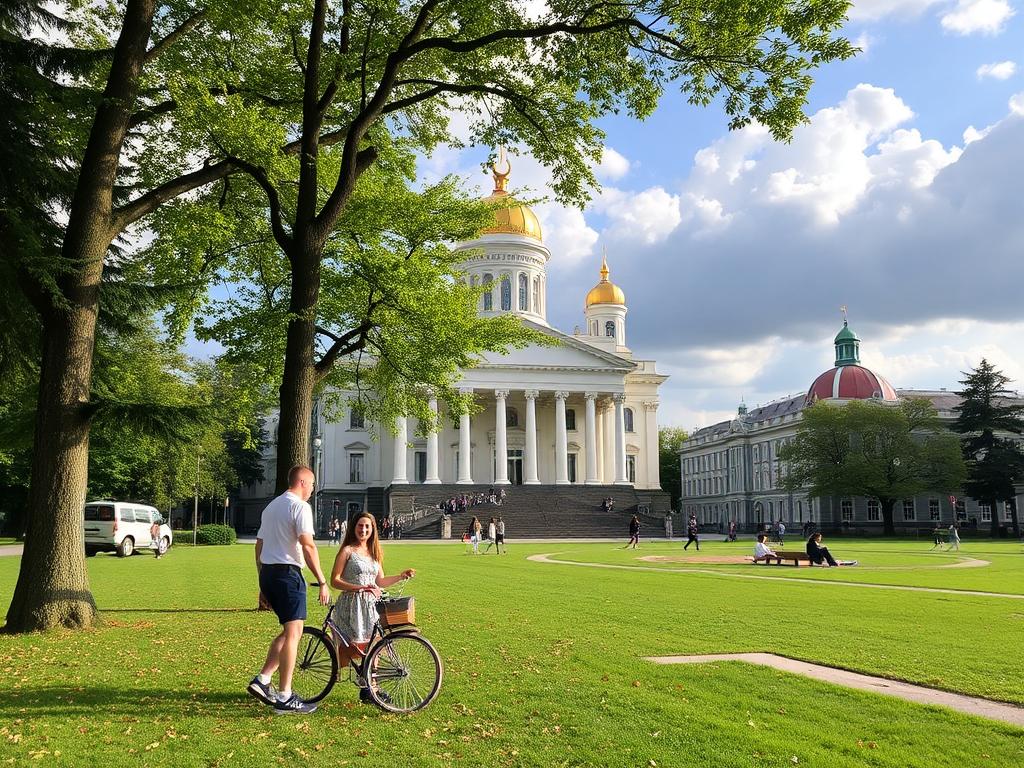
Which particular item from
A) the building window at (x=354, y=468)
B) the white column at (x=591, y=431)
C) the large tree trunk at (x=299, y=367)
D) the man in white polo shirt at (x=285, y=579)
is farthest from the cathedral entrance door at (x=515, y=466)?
the man in white polo shirt at (x=285, y=579)

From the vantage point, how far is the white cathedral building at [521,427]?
67625 mm

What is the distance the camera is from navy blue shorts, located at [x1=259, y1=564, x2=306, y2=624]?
716 cm

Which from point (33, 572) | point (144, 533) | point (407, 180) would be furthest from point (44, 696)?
point (144, 533)

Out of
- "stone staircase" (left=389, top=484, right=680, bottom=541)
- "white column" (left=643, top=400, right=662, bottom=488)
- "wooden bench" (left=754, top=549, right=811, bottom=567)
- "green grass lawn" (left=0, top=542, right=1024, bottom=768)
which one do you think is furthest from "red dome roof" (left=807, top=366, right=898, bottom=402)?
"green grass lawn" (left=0, top=542, right=1024, bottom=768)

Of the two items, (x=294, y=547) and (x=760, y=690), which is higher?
(x=294, y=547)

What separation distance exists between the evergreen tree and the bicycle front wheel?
72.3 meters

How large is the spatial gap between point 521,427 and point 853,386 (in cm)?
3880

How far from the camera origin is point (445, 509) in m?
58.2

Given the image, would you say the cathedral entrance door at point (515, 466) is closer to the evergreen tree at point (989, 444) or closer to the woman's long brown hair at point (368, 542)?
the evergreen tree at point (989, 444)

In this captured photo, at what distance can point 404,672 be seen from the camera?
748 cm

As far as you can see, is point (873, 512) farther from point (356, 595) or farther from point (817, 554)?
point (356, 595)

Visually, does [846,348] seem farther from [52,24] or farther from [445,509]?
[52,24]

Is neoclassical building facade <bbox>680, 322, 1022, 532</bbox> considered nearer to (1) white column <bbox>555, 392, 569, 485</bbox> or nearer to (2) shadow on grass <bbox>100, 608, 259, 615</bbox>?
(1) white column <bbox>555, 392, 569, 485</bbox>

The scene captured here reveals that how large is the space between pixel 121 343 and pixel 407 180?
6.89 m
